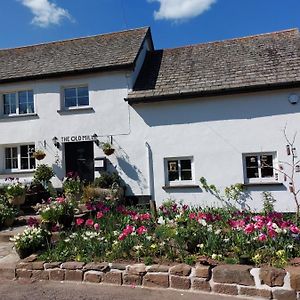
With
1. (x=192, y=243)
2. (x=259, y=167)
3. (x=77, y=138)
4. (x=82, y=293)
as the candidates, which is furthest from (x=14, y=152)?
(x=192, y=243)

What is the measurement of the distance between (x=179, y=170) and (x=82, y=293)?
8.52 m

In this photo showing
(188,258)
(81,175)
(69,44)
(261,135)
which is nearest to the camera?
(188,258)

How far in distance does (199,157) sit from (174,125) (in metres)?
1.50

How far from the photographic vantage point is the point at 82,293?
547 cm

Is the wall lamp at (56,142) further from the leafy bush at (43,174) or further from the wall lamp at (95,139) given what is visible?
the wall lamp at (95,139)

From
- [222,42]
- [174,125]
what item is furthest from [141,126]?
[222,42]

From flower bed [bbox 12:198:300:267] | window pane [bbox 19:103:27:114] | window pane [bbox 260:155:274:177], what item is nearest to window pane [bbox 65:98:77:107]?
window pane [bbox 19:103:27:114]

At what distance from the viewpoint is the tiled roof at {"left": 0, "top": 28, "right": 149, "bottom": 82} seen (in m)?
14.5

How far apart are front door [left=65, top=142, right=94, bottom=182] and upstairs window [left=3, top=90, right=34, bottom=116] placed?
2522 millimetres

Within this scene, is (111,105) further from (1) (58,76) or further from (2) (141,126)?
(1) (58,76)

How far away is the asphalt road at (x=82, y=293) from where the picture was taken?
524 cm

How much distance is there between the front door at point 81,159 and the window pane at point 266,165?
6.47m

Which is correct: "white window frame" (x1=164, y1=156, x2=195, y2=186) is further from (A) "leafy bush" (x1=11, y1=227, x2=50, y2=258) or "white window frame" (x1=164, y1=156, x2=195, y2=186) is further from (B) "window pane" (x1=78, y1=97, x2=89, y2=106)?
(A) "leafy bush" (x1=11, y1=227, x2=50, y2=258)

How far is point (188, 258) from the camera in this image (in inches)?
227
